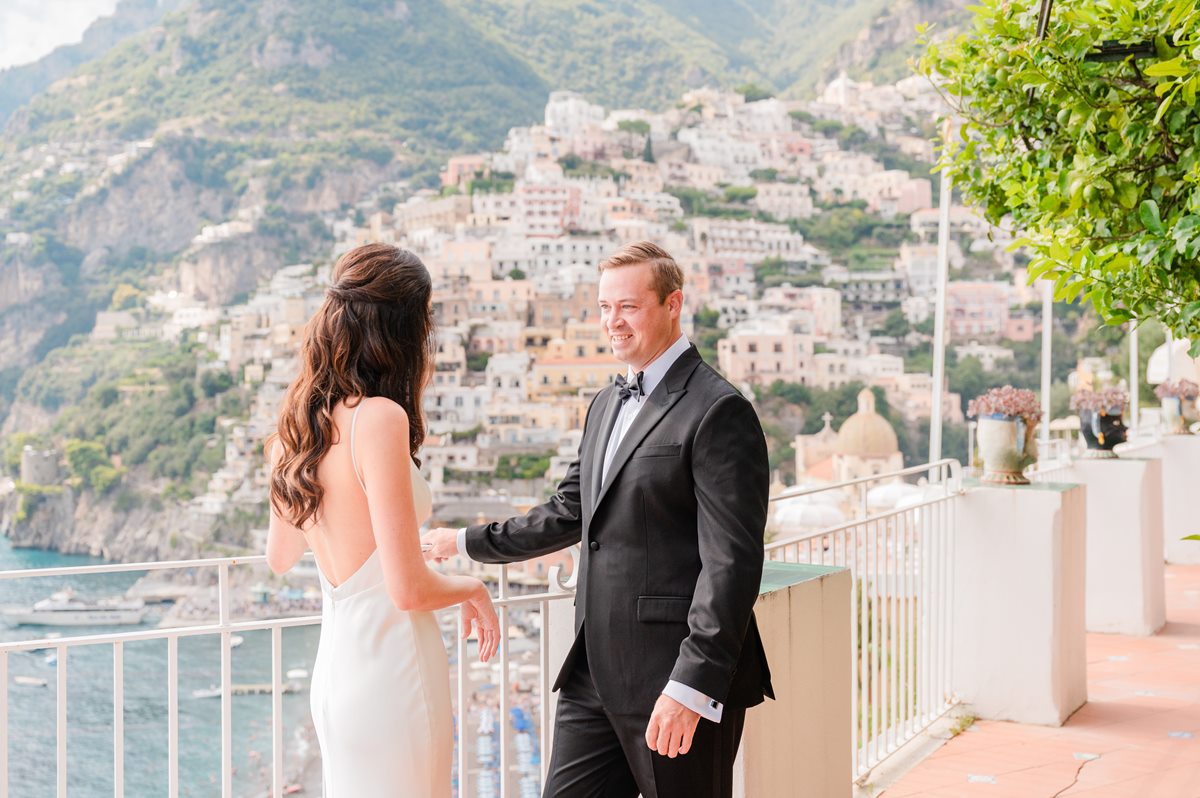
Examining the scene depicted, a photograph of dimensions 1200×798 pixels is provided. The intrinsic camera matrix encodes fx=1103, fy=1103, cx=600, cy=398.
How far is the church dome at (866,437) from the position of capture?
161 feet

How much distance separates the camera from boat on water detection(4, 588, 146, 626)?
42469 millimetres

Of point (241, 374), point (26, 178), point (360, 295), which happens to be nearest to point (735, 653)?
point (360, 295)

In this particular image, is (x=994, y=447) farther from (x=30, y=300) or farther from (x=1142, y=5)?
(x=30, y=300)

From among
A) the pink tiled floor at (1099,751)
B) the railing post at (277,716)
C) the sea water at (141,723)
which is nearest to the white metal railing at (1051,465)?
the pink tiled floor at (1099,751)

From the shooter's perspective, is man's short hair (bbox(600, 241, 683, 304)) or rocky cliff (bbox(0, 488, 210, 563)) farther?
rocky cliff (bbox(0, 488, 210, 563))

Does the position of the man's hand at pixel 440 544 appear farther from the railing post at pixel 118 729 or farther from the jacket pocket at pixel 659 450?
the railing post at pixel 118 729

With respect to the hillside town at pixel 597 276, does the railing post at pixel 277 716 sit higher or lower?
lower

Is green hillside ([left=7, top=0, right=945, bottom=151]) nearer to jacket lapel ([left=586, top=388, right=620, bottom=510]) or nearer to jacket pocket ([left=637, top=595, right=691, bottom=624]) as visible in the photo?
jacket lapel ([left=586, top=388, right=620, bottom=510])

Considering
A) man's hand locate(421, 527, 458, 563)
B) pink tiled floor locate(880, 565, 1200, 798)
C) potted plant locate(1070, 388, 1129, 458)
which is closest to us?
man's hand locate(421, 527, 458, 563)

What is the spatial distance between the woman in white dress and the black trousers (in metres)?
0.24

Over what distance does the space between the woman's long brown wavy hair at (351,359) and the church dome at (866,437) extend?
48402 millimetres

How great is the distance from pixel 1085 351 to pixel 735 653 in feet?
195

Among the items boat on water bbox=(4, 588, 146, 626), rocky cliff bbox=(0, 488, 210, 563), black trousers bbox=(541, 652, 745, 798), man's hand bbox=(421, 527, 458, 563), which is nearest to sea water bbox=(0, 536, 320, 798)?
boat on water bbox=(4, 588, 146, 626)

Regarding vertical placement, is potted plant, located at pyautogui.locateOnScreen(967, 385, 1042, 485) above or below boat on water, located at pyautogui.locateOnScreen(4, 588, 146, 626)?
above
